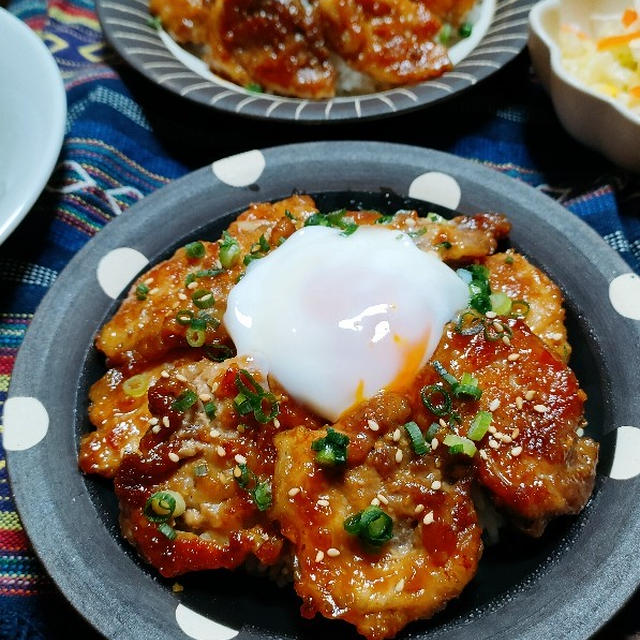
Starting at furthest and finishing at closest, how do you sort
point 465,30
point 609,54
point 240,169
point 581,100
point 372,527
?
1. point 465,30
2. point 609,54
3. point 581,100
4. point 240,169
5. point 372,527

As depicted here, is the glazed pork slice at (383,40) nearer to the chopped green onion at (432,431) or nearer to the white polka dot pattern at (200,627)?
the chopped green onion at (432,431)

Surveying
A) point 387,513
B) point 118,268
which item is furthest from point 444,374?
point 118,268

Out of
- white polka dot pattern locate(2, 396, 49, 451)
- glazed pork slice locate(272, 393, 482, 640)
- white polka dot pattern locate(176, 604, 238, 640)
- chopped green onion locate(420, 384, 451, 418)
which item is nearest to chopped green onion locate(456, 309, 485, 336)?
chopped green onion locate(420, 384, 451, 418)

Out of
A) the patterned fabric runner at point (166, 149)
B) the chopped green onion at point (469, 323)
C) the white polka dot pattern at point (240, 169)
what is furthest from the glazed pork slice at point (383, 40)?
the chopped green onion at point (469, 323)

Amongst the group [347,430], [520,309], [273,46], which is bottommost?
[520,309]

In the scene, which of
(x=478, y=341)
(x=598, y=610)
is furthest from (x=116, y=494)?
(x=598, y=610)

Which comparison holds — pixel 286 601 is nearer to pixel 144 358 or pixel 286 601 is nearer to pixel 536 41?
pixel 144 358

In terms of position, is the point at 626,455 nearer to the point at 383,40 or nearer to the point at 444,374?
the point at 444,374
